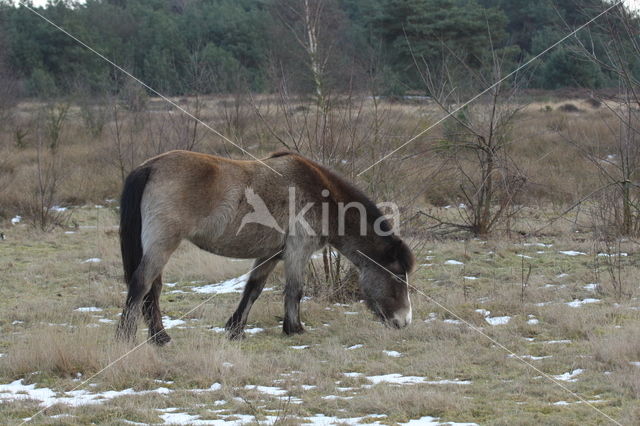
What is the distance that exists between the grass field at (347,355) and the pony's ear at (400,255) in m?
0.59

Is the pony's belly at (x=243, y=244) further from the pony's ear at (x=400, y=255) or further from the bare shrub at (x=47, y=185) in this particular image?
the bare shrub at (x=47, y=185)

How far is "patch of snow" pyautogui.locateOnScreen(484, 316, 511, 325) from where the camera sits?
23.5 feet

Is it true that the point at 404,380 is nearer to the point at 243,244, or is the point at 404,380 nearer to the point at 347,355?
the point at 347,355

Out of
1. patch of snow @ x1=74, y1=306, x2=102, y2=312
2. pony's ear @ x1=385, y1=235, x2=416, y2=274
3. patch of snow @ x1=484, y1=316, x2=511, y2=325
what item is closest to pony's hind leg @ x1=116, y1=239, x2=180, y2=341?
patch of snow @ x1=74, y1=306, x2=102, y2=312

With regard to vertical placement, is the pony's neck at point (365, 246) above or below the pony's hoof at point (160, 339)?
above

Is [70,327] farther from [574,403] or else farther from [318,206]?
[574,403]

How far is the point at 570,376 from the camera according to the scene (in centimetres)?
543

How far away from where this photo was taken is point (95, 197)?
17500 millimetres

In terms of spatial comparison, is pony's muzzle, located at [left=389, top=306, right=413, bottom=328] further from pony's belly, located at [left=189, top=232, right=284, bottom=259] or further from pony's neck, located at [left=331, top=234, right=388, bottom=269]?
pony's belly, located at [left=189, top=232, right=284, bottom=259]

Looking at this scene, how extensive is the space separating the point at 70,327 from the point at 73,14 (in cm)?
3769

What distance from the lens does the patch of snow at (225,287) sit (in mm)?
9203

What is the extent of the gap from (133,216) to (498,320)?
3.78 meters

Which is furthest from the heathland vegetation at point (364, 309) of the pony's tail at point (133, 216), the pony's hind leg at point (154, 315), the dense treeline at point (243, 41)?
the dense treeline at point (243, 41)

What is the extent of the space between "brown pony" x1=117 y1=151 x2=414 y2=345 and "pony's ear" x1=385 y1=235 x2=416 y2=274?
1 centimetres
